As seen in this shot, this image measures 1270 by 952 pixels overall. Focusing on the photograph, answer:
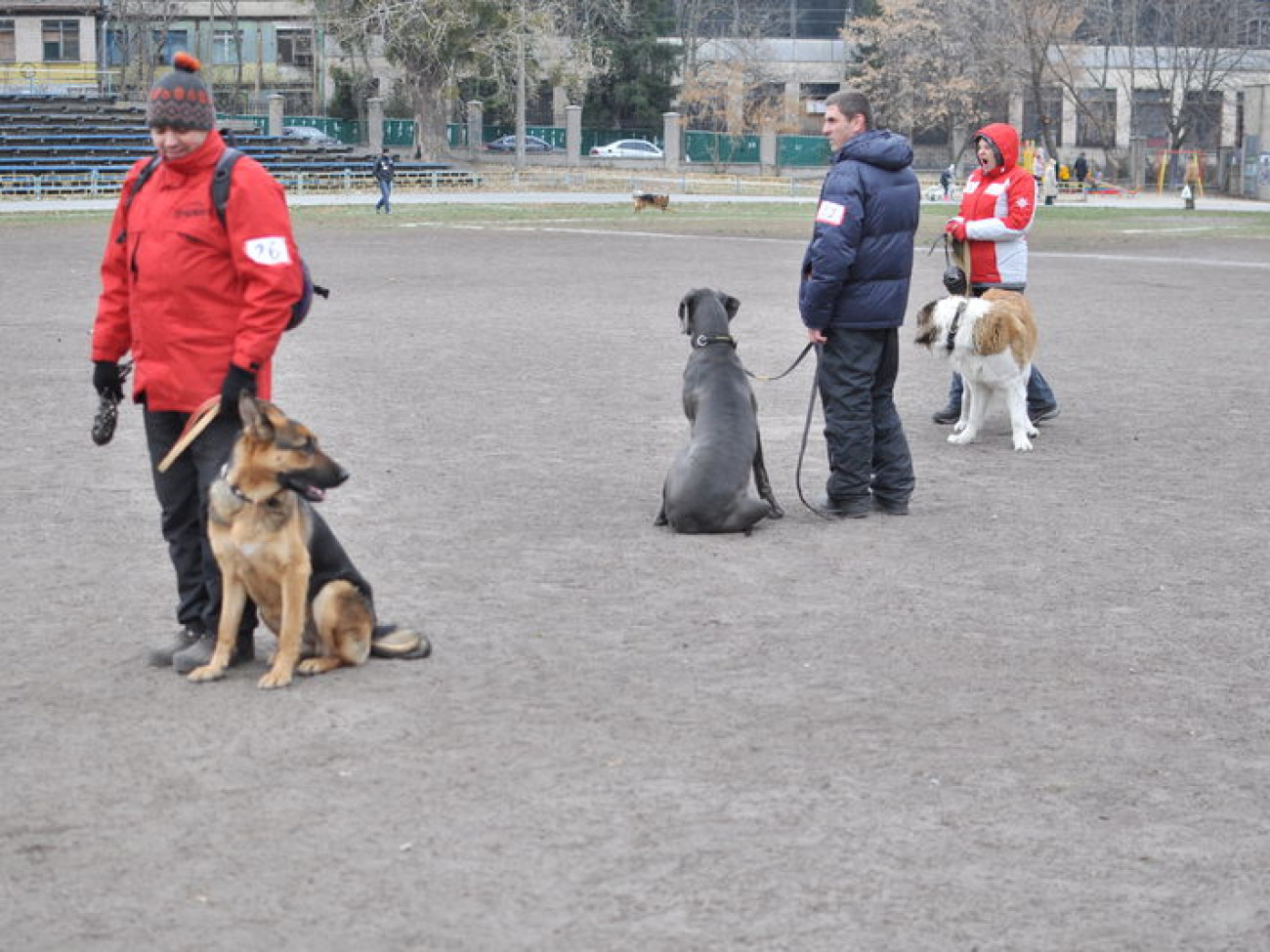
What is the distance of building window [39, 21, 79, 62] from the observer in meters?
80.6

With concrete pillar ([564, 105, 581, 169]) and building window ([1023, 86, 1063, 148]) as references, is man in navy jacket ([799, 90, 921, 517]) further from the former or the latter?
building window ([1023, 86, 1063, 148])

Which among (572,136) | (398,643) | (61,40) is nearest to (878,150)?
(398,643)

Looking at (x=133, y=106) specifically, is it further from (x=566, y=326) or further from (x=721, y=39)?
(x=566, y=326)

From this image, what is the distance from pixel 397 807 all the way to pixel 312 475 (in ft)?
4.20

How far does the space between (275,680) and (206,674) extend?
27cm

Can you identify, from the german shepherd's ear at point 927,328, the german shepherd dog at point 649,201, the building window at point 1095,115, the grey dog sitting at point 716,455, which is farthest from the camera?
the building window at point 1095,115

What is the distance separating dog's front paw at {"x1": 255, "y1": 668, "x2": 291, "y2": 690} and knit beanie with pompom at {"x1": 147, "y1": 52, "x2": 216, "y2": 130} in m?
1.84

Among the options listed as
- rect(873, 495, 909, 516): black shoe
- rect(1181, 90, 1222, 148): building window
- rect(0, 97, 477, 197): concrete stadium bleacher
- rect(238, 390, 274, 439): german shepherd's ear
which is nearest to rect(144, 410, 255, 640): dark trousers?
rect(238, 390, 274, 439): german shepherd's ear

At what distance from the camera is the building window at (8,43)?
80875 mm

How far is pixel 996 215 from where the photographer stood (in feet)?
36.9

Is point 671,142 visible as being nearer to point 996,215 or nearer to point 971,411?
point 996,215

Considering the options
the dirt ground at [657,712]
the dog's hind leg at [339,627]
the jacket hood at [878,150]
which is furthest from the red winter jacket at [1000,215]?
the dog's hind leg at [339,627]

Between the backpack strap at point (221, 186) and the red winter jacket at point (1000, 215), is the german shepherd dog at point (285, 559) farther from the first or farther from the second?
the red winter jacket at point (1000, 215)

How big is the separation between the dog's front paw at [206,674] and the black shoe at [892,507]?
162 inches
